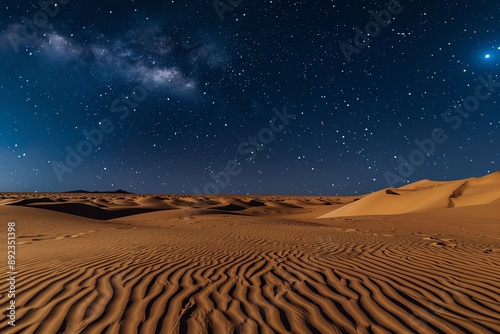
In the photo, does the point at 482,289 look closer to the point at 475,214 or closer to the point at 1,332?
the point at 1,332

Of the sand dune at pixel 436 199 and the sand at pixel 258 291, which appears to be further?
the sand dune at pixel 436 199

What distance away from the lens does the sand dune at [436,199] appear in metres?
24.6

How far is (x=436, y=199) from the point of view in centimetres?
2712

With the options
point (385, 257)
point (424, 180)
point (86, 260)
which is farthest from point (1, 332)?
point (424, 180)

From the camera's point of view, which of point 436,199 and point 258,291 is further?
point 436,199

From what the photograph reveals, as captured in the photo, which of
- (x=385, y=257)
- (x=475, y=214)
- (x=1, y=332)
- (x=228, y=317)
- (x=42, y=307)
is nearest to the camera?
(x=1, y=332)

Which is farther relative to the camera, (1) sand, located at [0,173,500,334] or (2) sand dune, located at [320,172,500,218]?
(2) sand dune, located at [320,172,500,218]

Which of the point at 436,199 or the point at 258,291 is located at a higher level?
the point at 436,199

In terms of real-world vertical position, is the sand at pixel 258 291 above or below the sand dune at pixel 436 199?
below

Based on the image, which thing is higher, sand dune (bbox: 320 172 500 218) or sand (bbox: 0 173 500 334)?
sand dune (bbox: 320 172 500 218)

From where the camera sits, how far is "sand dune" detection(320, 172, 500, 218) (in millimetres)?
24594

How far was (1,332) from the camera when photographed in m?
2.99

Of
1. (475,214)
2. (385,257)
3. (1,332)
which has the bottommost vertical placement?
(1,332)

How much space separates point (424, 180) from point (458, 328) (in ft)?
259
